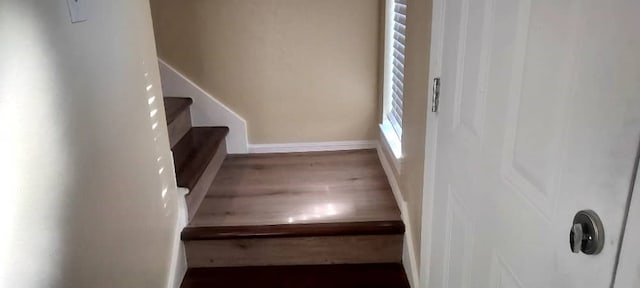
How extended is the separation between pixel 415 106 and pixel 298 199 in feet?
2.49

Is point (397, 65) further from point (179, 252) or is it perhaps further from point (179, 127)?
point (179, 252)

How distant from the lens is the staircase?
1865 mm

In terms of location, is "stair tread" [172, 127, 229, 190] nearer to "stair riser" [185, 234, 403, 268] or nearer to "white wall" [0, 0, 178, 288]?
"stair riser" [185, 234, 403, 268]

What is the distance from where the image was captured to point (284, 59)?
2588 mm

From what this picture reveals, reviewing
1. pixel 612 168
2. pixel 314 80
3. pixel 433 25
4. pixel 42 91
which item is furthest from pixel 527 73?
pixel 314 80

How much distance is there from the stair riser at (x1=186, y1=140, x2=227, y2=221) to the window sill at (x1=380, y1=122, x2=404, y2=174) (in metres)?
0.89

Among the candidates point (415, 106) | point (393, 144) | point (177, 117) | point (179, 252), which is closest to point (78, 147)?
point (179, 252)

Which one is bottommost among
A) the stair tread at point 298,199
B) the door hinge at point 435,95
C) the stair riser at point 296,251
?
the stair riser at point 296,251

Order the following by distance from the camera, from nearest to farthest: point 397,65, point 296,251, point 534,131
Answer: point 534,131, point 296,251, point 397,65

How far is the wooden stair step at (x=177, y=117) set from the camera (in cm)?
228

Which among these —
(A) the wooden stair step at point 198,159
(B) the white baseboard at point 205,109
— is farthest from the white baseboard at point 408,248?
(B) the white baseboard at point 205,109

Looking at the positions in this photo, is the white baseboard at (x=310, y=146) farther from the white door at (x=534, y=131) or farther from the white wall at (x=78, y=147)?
the white door at (x=534, y=131)

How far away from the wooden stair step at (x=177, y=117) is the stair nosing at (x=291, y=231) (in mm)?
607

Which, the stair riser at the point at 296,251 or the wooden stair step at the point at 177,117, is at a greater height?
the wooden stair step at the point at 177,117
